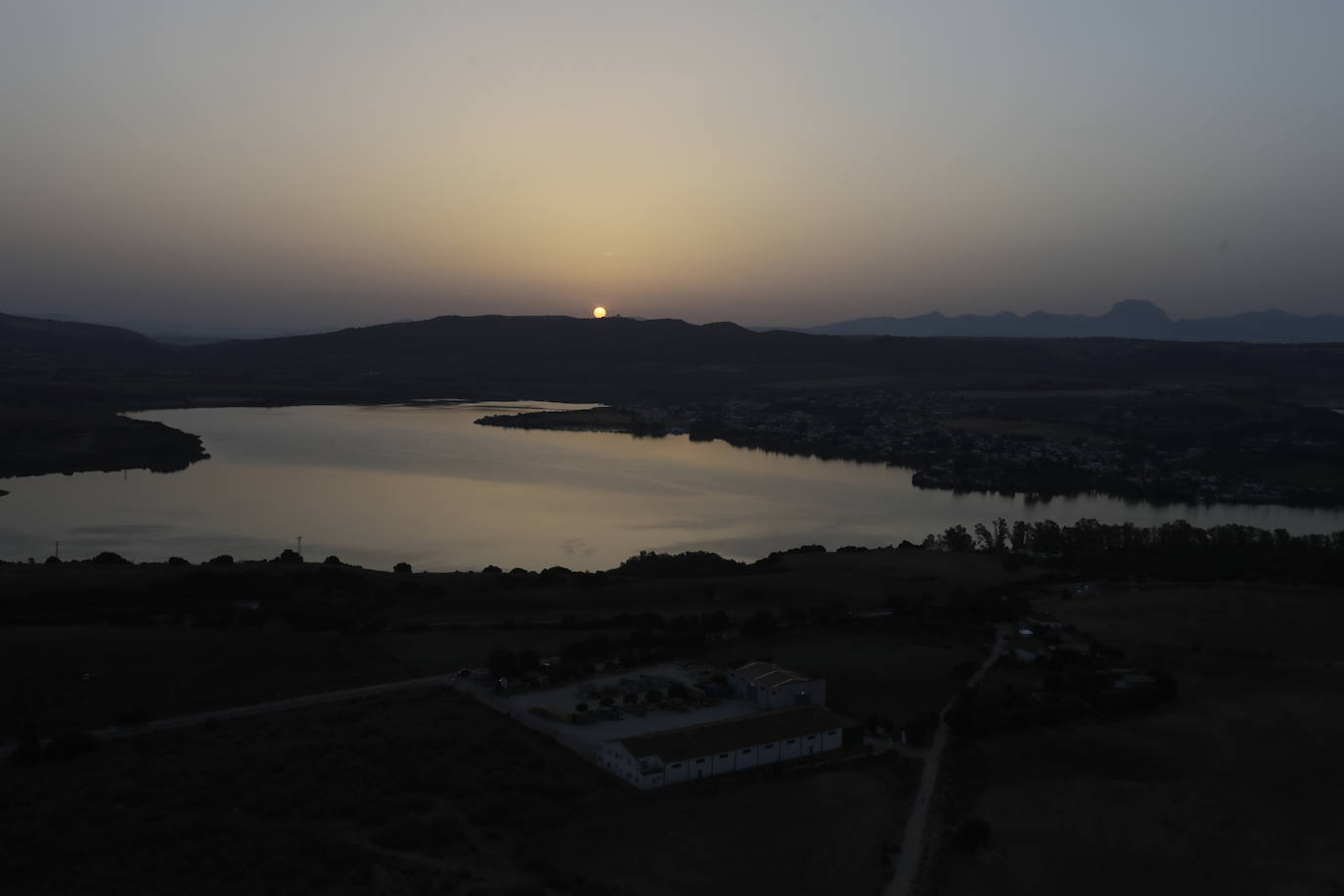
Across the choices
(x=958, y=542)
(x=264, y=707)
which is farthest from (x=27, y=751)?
(x=958, y=542)

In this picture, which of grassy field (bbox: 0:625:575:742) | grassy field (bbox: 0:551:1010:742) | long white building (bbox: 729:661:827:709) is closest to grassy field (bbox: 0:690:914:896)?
grassy field (bbox: 0:625:575:742)

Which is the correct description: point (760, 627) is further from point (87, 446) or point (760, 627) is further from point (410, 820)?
point (87, 446)

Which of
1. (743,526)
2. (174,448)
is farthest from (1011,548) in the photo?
(174,448)

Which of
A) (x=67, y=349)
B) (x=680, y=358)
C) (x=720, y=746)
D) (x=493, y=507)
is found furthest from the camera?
(x=680, y=358)

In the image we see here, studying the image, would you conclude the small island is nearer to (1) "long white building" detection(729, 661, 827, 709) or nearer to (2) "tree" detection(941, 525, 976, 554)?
(2) "tree" detection(941, 525, 976, 554)

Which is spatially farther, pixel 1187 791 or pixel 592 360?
pixel 592 360

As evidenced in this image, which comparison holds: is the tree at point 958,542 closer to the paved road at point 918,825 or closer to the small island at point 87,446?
the paved road at point 918,825
